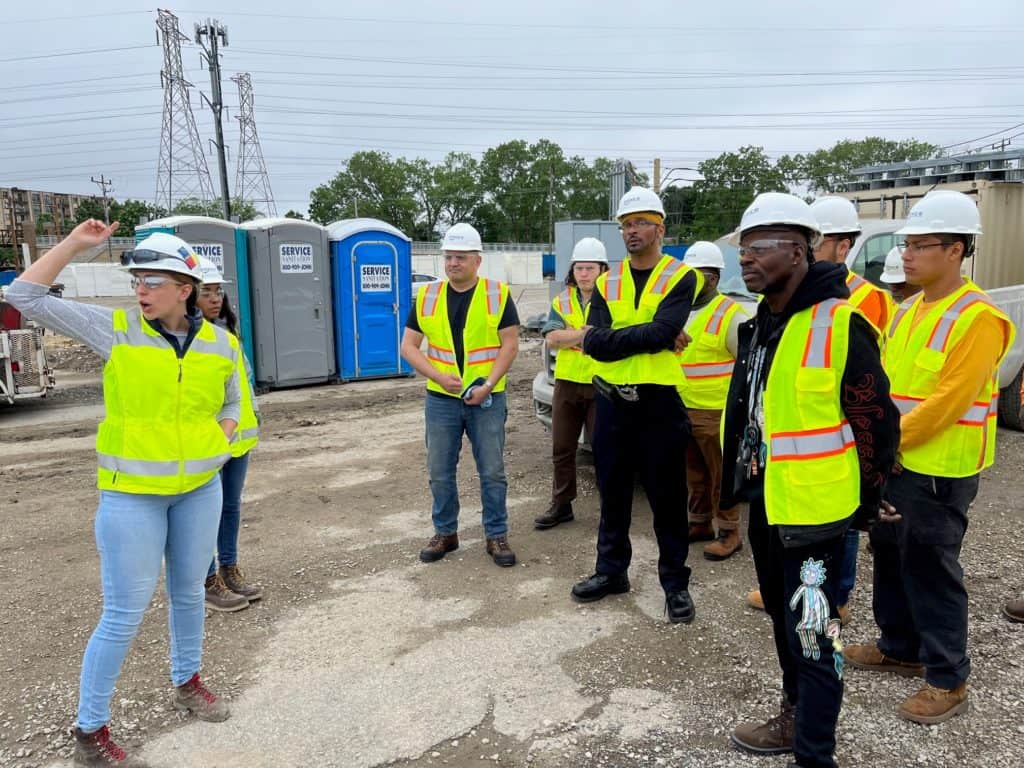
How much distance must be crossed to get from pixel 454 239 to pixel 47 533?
3.64m

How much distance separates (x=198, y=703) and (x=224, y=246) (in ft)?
28.3

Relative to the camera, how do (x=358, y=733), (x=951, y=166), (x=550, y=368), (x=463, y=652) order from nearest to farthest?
(x=358, y=733) < (x=463, y=652) < (x=550, y=368) < (x=951, y=166)

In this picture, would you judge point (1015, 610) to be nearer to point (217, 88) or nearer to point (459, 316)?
point (459, 316)

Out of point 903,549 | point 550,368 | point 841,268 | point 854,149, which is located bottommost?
point 903,549

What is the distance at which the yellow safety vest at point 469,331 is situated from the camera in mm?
4617

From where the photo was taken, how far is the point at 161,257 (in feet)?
9.21

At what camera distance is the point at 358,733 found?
300 cm

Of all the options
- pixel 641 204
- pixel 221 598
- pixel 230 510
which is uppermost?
pixel 641 204

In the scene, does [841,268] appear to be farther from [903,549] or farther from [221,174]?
[221,174]

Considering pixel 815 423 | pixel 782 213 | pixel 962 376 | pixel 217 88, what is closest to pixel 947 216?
pixel 962 376

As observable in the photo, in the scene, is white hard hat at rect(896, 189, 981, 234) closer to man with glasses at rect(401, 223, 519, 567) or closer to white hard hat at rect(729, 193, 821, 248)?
white hard hat at rect(729, 193, 821, 248)

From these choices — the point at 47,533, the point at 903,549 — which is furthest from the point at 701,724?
the point at 47,533

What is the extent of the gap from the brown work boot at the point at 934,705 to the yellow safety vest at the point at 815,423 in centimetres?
117

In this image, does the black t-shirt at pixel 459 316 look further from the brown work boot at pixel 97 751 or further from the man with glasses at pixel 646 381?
the brown work boot at pixel 97 751
